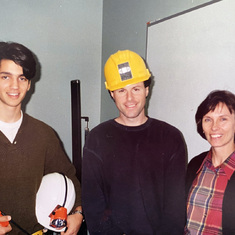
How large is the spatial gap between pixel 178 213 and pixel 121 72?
0.69m

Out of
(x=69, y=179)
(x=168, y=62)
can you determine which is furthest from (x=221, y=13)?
(x=69, y=179)

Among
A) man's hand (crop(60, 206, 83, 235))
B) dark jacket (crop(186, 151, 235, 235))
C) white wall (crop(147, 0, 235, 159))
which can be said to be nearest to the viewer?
dark jacket (crop(186, 151, 235, 235))

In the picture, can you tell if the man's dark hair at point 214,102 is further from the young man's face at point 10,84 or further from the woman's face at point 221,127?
the young man's face at point 10,84

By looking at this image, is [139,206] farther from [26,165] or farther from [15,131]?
[15,131]

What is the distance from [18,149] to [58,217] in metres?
0.37

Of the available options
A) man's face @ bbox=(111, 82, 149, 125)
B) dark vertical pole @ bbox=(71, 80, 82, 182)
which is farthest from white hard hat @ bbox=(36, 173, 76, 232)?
man's face @ bbox=(111, 82, 149, 125)

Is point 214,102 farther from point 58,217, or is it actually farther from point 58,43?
point 58,43

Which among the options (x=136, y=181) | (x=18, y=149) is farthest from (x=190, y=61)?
(x=18, y=149)

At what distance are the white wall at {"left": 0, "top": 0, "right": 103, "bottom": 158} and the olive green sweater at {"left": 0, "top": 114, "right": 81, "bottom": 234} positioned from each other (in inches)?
16.0

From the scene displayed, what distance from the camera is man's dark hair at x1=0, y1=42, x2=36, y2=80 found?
1.19 meters

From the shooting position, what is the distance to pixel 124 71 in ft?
3.80

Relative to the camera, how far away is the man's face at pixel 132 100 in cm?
116

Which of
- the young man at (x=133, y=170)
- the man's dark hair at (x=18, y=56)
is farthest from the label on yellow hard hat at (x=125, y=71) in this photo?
the man's dark hair at (x=18, y=56)

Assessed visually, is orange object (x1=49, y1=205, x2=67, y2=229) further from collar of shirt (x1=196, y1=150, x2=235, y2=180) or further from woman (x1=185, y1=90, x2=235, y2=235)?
collar of shirt (x1=196, y1=150, x2=235, y2=180)
